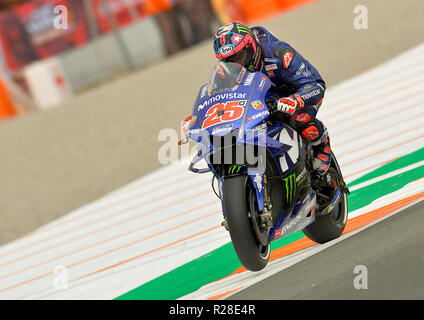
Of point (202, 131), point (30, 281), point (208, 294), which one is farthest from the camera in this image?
point (30, 281)

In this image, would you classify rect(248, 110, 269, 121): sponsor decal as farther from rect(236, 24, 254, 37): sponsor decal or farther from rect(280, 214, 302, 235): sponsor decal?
rect(280, 214, 302, 235): sponsor decal

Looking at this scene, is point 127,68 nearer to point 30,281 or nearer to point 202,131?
point 30,281

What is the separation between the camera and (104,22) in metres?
17.3

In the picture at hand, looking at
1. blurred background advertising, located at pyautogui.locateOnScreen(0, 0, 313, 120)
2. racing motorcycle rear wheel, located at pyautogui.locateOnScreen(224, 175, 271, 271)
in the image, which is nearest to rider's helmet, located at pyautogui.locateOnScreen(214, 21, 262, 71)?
racing motorcycle rear wheel, located at pyautogui.locateOnScreen(224, 175, 271, 271)

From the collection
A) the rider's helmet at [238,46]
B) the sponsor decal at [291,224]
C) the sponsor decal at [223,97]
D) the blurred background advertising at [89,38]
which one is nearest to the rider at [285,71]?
the rider's helmet at [238,46]

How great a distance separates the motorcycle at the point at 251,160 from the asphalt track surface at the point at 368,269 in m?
0.25

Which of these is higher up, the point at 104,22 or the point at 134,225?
the point at 134,225

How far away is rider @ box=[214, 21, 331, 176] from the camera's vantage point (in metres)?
4.82

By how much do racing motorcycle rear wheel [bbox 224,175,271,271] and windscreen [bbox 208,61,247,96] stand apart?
679 mm

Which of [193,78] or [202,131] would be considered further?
[193,78]

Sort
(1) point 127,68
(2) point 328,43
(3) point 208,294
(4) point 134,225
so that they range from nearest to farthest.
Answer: (3) point 208,294, (4) point 134,225, (2) point 328,43, (1) point 127,68

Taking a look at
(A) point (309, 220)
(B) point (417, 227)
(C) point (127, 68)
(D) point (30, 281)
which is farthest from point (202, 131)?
(C) point (127, 68)
